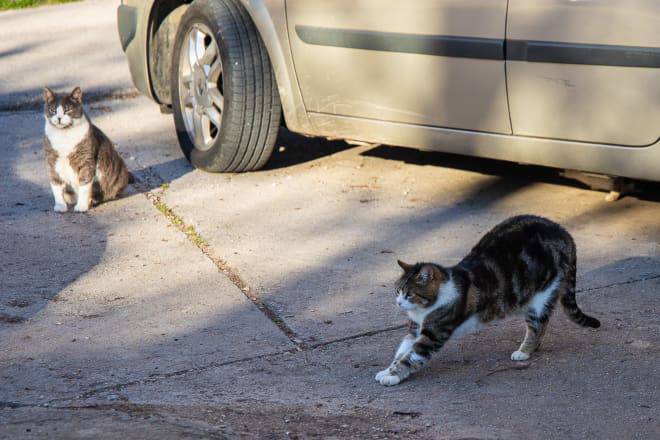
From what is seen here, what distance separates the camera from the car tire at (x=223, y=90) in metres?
6.27

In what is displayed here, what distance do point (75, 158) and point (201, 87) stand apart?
0.96 meters

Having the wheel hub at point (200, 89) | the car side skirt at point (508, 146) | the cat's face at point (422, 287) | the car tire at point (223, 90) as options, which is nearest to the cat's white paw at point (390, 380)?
the cat's face at point (422, 287)

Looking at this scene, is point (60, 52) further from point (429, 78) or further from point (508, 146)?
point (508, 146)

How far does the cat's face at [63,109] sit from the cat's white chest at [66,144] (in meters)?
0.04

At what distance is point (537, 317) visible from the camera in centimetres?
426

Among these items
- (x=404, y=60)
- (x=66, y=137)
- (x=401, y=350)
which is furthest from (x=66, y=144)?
(x=401, y=350)

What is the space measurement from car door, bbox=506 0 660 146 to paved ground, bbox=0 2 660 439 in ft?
2.19

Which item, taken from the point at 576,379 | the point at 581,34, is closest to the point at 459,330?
the point at 576,379

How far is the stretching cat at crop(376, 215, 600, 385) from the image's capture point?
4.10m

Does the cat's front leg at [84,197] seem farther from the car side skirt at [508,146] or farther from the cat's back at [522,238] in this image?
the cat's back at [522,238]

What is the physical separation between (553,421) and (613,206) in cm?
252

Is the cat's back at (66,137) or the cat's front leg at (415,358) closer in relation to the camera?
the cat's front leg at (415,358)

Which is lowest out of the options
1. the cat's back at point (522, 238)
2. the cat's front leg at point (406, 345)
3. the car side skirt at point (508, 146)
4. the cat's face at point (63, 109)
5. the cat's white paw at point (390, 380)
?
the cat's white paw at point (390, 380)

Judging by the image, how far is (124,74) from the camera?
9.20 meters
